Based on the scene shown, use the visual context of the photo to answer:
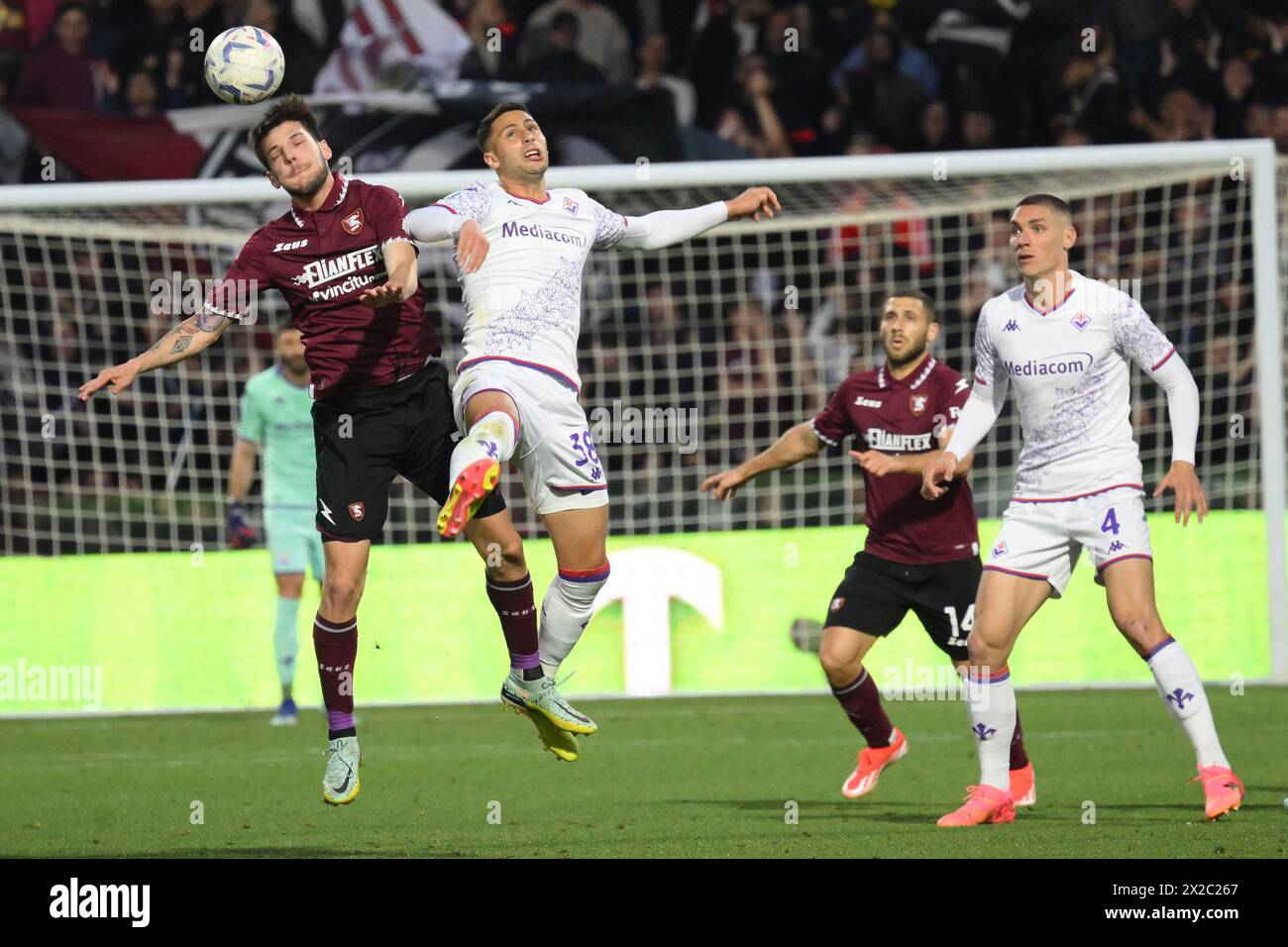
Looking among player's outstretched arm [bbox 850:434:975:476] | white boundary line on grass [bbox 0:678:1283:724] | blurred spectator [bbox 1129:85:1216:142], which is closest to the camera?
player's outstretched arm [bbox 850:434:975:476]

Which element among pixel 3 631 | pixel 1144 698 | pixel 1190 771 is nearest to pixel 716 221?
pixel 1190 771

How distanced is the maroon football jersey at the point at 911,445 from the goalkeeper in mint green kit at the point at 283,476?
4.48 metres

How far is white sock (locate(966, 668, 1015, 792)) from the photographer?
25.6 feet

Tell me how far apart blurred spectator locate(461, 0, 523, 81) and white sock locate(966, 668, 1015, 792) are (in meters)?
11.1

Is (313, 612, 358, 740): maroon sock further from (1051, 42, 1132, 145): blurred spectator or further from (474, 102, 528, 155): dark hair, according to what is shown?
(1051, 42, 1132, 145): blurred spectator

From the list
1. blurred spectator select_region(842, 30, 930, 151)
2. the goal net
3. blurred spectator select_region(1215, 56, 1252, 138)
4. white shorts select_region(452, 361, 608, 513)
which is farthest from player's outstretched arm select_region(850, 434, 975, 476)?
blurred spectator select_region(1215, 56, 1252, 138)

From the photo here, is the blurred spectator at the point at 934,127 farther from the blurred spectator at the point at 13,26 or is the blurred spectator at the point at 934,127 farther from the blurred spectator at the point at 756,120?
the blurred spectator at the point at 13,26

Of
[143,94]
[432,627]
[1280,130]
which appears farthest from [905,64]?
[432,627]

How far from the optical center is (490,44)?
17.6 m

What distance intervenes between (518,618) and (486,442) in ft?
3.55

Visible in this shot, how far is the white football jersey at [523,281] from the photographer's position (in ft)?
23.9

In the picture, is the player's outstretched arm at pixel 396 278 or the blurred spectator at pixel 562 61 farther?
the blurred spectator at pixel 562 61

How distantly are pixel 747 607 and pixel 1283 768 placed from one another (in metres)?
5.03

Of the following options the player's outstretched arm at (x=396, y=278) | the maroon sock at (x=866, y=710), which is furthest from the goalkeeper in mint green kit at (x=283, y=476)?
the player's outstretched arm at (x=396, y=278)
